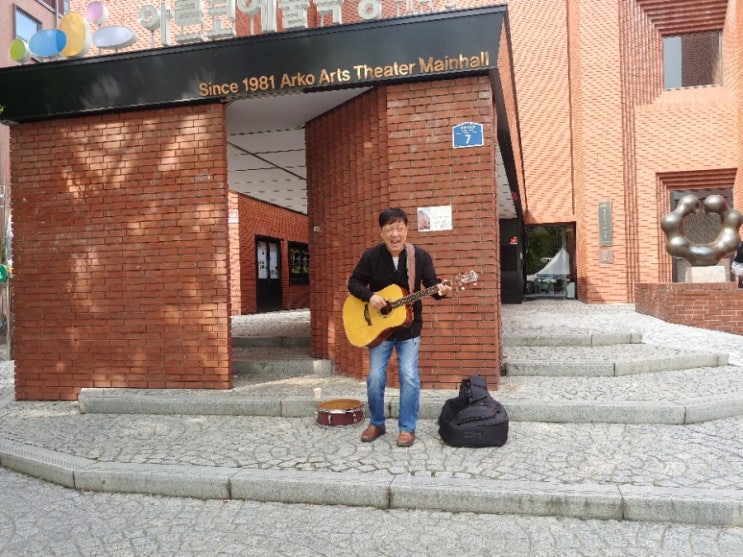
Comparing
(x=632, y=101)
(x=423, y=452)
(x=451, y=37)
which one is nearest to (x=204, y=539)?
(x=423, y=452)

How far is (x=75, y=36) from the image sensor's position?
19.9 feet

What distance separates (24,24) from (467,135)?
28.1 m

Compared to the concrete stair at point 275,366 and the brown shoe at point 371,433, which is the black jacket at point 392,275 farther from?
the concrete stair at point 275,366

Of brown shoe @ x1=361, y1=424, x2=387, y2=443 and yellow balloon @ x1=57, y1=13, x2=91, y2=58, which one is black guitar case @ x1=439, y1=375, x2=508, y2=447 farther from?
yellow balloon @ x1=57, y1=13, x2=91, y2=58

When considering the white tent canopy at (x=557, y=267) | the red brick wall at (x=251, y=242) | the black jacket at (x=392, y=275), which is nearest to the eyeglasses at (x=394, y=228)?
the black jacket at (x=392, y=275)

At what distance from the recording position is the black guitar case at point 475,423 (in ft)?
13.4

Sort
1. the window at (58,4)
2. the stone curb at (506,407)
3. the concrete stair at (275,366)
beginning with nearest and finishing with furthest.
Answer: the stone curb at (506,407) → the concrete stair at (275,366) → the window at (58,4)

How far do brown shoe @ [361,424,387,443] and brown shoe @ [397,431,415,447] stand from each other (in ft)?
0.73

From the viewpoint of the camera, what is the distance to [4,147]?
2362cm

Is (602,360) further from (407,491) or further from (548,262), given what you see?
(548,262)

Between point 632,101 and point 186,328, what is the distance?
16669 millimetres

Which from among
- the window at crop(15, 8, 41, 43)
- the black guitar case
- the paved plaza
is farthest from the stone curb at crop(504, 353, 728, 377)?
the window at crop(15, 8, 41, 43)

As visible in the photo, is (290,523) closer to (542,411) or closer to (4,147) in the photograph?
(542,411)

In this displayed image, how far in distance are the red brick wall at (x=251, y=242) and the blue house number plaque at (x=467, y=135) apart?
8.31m
